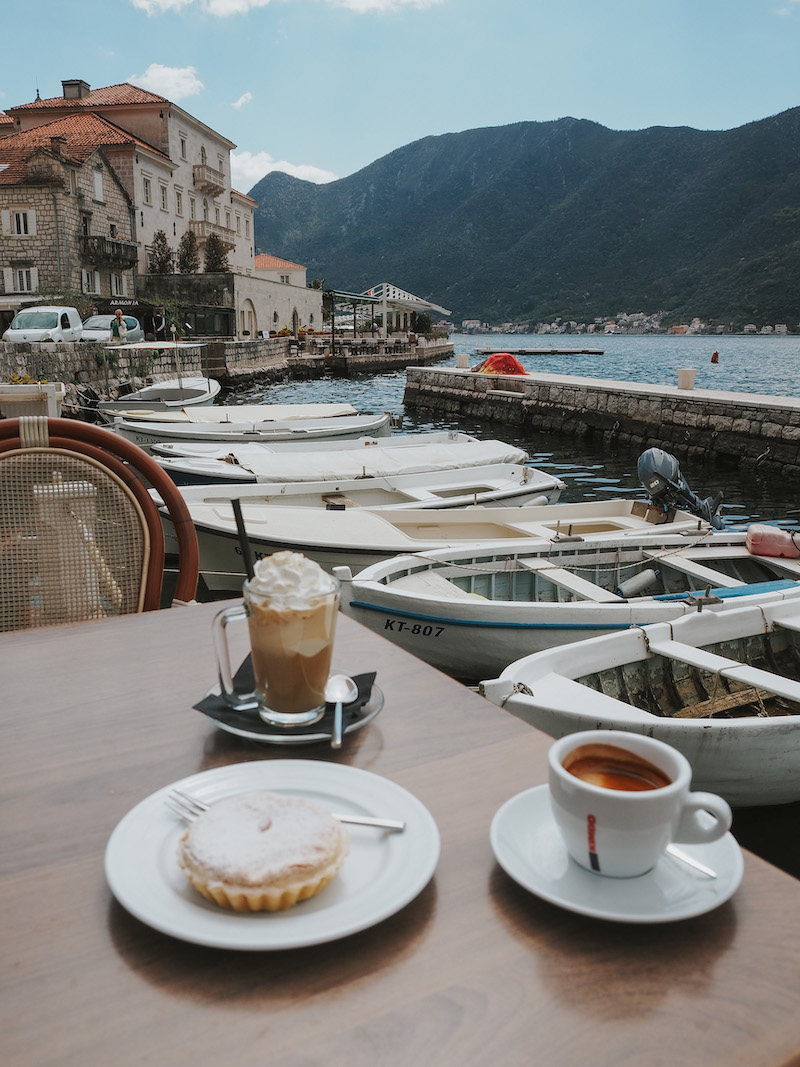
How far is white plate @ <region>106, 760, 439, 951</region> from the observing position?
0.73 metres

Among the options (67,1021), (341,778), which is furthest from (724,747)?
(67,1021)

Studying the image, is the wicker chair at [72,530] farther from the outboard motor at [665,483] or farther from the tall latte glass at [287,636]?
the outboard motor at [665,483]

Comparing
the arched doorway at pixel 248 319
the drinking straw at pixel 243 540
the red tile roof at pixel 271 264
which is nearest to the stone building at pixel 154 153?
the arched doorway at pixel 248 319

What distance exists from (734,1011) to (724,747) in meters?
2.95

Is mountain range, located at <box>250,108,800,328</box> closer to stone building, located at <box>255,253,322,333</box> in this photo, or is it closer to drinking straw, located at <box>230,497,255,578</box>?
stone building, located at <box>255,253,322,333</box>

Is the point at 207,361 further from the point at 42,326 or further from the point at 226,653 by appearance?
the point at 226,653

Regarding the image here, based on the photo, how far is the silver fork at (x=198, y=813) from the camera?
88cm

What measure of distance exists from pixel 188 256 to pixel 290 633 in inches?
1692

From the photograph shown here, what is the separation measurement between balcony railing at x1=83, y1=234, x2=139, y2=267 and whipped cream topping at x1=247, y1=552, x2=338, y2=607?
122 ft

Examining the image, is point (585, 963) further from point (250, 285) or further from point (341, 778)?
point (250, 285)

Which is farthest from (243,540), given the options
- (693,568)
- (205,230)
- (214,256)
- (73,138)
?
(205,230)

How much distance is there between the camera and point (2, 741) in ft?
3.84

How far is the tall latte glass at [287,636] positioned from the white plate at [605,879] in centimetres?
38

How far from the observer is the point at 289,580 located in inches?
46.3
